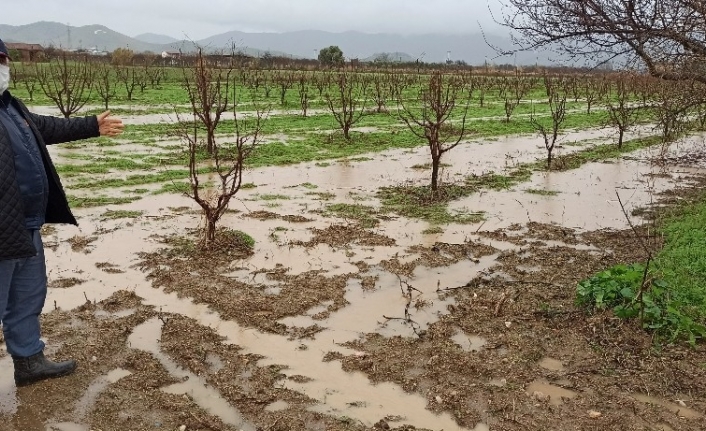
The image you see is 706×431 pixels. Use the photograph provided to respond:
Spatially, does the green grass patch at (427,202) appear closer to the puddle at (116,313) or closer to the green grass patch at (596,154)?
the green grass patch at (596,154)

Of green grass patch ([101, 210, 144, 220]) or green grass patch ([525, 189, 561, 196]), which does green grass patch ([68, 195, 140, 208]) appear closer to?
green grass patch ([101, 210, 144, 220])

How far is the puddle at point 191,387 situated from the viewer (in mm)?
3297

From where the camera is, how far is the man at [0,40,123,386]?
9.91 feet

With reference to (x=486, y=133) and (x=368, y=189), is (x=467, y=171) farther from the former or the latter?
(x=486, y=133)

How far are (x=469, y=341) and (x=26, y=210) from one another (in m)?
3.04

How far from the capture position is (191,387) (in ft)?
11.8

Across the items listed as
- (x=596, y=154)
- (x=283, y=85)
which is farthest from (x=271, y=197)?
(x=283, y=85)

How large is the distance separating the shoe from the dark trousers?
5 centimetres

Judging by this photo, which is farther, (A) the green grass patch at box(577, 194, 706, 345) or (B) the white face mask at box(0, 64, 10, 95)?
(A) the green grass patch at box(577, 194, 706, 345)

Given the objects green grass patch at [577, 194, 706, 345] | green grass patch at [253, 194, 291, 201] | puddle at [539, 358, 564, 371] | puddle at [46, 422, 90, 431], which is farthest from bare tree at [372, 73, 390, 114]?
puddle at [46, 422, 90, 431]

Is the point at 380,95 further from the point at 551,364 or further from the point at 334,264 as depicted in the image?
the point at 551,364

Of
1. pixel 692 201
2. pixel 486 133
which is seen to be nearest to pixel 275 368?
pixel 692 201

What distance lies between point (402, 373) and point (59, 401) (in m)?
2.08

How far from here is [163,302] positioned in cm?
491
